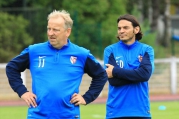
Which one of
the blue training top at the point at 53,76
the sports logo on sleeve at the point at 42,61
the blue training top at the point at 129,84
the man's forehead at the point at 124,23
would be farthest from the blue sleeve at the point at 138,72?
the sports logo on sleeve at the point at 42,61

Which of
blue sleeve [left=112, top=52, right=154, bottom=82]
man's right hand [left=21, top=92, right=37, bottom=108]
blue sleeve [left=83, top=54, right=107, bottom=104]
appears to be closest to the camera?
man's right hand [left=21, top=92, right=37, bottom=108]

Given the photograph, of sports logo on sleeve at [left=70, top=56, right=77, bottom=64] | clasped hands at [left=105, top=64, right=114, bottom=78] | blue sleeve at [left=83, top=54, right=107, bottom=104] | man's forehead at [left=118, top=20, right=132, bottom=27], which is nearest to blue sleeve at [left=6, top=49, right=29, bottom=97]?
sports logo on sleeve at [left=70, top=56, right=77, bottom=64]

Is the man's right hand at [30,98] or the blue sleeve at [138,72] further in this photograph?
the blue sleeve at [138,72]

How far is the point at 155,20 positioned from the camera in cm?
3925

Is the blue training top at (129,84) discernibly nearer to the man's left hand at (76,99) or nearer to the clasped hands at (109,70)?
the clasped hands at (109,70)

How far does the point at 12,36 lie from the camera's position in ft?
87.5

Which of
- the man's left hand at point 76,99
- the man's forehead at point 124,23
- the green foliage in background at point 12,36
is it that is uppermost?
the green foliage in background at point 12,36

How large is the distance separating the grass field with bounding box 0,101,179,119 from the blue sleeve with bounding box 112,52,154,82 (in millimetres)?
7339

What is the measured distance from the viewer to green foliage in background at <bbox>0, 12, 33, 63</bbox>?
2625cm

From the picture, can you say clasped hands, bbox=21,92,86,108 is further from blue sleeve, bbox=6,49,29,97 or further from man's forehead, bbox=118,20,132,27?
man's forehead, bbox=118,20,132,27

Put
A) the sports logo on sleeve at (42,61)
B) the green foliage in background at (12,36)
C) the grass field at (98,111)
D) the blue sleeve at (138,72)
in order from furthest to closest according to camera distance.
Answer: the green foliage in background at (12,36), the grass field at (98,111), the blue sleeve at (138,72), the sports logo on sleeve at (42,61)

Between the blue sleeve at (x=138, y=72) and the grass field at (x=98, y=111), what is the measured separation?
734 cm

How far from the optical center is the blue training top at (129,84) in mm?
7859

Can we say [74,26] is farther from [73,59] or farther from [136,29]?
[73,59]
